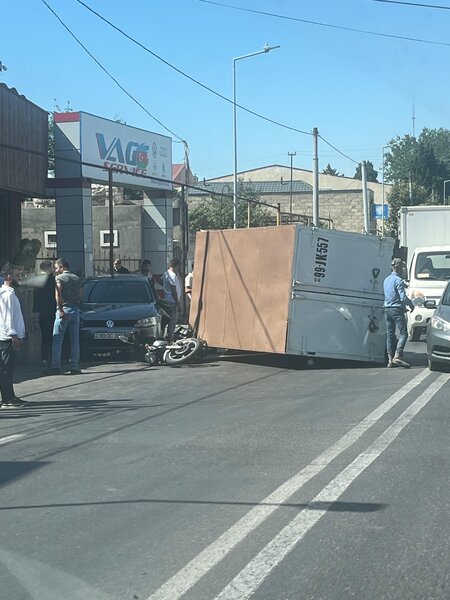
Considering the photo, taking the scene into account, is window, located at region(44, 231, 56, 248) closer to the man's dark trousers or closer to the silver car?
the silver car

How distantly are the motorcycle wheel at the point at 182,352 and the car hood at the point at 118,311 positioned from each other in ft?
3.26

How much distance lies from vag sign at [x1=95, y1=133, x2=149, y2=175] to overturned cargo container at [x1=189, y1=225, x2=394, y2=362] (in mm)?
8904

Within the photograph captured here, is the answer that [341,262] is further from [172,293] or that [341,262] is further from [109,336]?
[109,336]

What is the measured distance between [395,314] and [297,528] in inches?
331

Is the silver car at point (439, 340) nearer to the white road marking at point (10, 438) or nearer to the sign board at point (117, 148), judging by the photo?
the white road marking at point (10, 438)

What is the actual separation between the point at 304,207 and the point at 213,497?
6490 cm

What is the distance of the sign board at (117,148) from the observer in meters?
21.4

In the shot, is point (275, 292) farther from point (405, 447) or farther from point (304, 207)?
point (304, 207)

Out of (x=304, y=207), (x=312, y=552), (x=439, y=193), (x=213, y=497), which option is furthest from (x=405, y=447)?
(x=439, y=193)

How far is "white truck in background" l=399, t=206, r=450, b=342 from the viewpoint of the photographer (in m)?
17.2

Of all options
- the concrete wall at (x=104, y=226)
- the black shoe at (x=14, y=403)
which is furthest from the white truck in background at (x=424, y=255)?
the concrete wall at (x=104, y=226)

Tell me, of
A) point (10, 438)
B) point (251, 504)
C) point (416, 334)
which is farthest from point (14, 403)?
point (416, 334)

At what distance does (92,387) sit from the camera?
11.6 metres

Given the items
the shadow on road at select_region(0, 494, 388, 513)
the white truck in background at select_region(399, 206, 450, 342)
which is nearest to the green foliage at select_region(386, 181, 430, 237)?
the white truck in background at select_region(399, 206, 450, 342)
